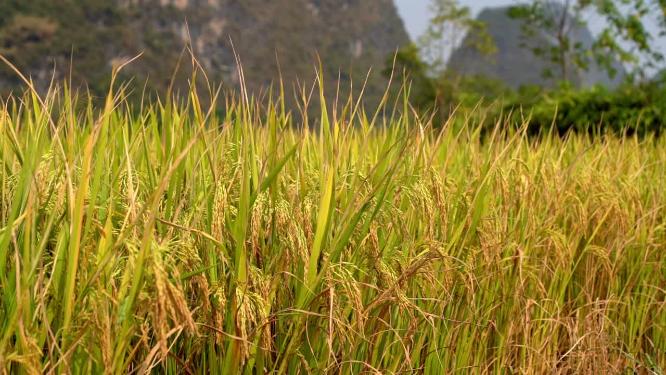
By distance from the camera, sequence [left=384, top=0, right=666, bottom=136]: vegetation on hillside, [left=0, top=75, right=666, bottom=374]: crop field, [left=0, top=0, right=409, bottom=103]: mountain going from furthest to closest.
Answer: [left=0, top=0, right=409, bottom=103]: mountain < [left=384, top=0, right=666, bottom=136]: vegetation on hillside < [left=0, top=75, right=666, bottom=374]: crop field

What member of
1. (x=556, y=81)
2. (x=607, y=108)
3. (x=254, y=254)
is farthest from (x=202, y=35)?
(x=254, y=254)

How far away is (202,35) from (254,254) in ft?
338

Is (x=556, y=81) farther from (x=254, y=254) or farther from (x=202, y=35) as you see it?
(x=202, y=35)

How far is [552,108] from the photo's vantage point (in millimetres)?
10375

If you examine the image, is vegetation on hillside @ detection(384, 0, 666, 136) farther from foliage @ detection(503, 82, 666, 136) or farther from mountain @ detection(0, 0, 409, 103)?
mountain @ detection(0, 0, 409, 103)

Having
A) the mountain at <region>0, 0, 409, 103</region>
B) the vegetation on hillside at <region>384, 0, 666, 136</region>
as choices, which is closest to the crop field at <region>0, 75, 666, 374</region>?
the vegetation on hillside at <region>384, 0, 666, 136</region>

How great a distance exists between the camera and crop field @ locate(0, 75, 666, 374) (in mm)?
1610

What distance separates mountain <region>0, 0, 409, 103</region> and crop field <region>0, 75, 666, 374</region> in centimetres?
5577

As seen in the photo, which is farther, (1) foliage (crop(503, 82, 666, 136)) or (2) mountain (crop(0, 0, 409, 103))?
(2) mountain (crop(0, 0, 409, 103))

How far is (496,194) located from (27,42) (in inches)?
3006

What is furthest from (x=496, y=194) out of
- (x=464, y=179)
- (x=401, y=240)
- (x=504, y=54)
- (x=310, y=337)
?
(x=504, y=54)

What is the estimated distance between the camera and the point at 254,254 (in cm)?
209

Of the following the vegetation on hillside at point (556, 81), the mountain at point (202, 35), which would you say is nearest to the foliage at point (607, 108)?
the vegetation on hillside at point (556, 81)

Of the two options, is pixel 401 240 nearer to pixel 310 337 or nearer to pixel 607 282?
pixel 310 337
